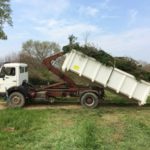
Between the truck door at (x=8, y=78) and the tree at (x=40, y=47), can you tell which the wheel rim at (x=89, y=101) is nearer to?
the truck door at (x=8, y=78)

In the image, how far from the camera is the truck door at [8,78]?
23.5 m

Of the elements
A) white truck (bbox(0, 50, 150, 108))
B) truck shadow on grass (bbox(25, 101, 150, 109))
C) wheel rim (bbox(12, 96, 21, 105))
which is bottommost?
truck shadow on grass (bbox(25, 101, 150, 109))

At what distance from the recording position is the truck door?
926 inches

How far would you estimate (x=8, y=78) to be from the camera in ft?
77.4

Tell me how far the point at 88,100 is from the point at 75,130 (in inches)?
328

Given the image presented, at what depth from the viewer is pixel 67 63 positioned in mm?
22219

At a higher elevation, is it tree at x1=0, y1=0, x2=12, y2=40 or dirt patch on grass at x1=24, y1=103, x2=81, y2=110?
tree at x1=0, y1=0, x2=12, y2=40

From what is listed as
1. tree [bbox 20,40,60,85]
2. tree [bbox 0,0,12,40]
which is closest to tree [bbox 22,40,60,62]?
tree [bbox 20,40,60,85]

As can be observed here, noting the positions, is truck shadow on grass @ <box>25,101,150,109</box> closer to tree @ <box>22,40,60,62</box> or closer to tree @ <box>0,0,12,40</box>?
tree @ <box>0,0,12,40</box>

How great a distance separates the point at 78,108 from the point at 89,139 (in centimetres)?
1025

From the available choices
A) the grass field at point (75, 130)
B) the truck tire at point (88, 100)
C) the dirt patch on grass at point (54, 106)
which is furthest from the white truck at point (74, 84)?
the grass field at point (75, 130)

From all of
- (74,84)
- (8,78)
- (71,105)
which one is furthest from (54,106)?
(8,78)

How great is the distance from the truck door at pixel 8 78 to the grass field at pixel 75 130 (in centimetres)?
299

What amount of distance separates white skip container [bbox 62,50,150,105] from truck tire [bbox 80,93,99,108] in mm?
1042
